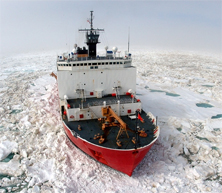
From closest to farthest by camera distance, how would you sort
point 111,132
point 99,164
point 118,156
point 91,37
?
1. point 118,156
2. point 99,164
3. point 111,132
4. point 91,37

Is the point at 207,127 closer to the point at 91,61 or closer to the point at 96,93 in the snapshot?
the point at 96,93

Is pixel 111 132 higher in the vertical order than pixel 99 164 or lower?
higher

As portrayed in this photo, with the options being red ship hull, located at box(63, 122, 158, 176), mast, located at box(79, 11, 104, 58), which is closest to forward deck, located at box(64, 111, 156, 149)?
red ship hull, located at box(63, 122, 158, 176)

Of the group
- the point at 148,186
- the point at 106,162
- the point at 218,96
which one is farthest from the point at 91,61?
the point at 218,96

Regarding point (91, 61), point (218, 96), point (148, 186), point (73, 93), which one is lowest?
point (148, 186)

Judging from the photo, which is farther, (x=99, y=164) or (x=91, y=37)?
(x=91, y=37)

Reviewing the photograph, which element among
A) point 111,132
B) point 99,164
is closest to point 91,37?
point 111,132

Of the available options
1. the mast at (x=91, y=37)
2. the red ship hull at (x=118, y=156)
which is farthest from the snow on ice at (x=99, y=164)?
the mast at (x=91, y=37)

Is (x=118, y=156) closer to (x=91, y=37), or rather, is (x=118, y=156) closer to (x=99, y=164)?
(x=99, y=164)
